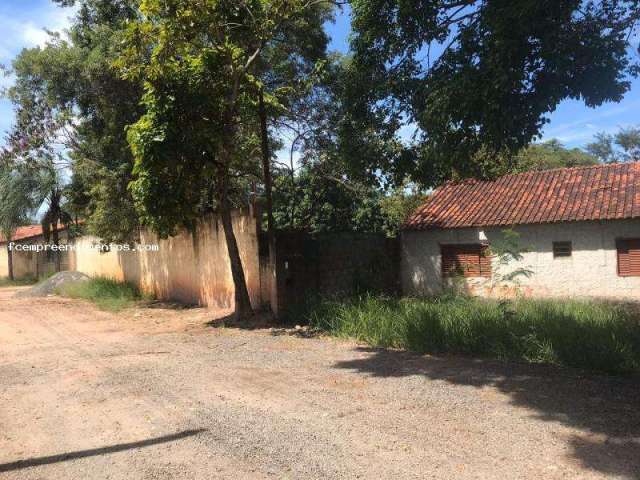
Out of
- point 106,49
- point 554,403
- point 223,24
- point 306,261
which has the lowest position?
point 554,403

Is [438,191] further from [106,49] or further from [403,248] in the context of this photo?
[106,49]

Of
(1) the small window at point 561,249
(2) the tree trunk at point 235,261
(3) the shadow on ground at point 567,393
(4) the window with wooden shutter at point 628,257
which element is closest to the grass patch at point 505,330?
(3) the shadow on ground at point 567,393

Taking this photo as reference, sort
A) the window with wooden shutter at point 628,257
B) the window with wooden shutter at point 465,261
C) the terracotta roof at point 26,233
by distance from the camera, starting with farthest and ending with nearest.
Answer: the terracotta roof at point 26,233 → the window with wooden shutter at point 465,261 → the window with wooden shutter at point 628,257

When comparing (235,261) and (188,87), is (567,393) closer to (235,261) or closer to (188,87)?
(235,261)

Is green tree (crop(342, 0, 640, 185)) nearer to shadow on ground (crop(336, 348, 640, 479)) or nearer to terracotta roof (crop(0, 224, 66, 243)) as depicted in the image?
shadow on ground (crop(336, 348, 640, 479))

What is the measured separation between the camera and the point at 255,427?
5.05 metres

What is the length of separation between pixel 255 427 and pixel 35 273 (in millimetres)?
29690

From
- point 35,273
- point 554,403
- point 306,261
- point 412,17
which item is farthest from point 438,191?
point 35,273

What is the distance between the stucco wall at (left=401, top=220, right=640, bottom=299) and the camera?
14.5 m

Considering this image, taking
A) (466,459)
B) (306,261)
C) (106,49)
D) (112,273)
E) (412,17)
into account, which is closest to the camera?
(466,459)

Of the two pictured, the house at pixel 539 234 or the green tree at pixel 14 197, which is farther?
the green tree at pixel 14 197

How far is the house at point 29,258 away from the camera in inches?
1155

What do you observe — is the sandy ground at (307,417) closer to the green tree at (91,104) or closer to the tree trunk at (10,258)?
the green tree at (91,104)

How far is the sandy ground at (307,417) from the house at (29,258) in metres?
22.5
